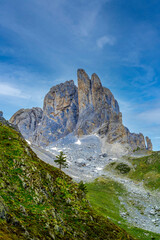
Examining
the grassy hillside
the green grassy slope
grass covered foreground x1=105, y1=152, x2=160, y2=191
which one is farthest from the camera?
grass covered foreground x1=105, y1=152, x2=160, y2=191

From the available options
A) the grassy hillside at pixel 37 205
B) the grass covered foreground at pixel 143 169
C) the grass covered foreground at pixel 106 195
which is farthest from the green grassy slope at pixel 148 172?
the grassy hillside at pixel 37 205

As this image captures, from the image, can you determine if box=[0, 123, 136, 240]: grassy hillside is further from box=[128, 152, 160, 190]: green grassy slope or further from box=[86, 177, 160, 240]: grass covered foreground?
box=[128, 152, 160, 190]: green grassy slope

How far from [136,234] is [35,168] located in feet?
80.0

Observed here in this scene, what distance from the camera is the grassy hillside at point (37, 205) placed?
33.0ft

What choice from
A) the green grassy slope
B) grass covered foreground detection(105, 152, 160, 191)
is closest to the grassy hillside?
grass covered foreground detection(105, 152, 160, 191)

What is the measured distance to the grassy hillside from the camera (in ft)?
33.0

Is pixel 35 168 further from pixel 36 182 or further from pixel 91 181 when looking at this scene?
pixel 91 181

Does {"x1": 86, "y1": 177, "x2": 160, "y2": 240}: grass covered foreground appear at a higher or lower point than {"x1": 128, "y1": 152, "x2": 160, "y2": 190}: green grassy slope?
lower

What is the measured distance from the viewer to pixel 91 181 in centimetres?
7950

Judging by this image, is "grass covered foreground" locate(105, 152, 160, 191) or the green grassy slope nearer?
the green grassy slope

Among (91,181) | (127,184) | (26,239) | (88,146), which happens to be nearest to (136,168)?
(127,184)

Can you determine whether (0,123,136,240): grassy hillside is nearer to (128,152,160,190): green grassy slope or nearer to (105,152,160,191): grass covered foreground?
(105,152,160,191): grass covered foreground

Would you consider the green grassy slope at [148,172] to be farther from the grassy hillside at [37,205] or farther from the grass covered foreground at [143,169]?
the grassy hillside at [37,205]

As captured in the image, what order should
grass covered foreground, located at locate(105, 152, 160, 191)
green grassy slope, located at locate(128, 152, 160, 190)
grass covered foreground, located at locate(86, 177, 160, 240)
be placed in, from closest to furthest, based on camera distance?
grass covered foreground, located at locate(86, 177, 160, 240) → green grassy slope, located at locate(128, 152, 160, 190) → grass covered foreground, located at locate(105, 152, 160, 191)
